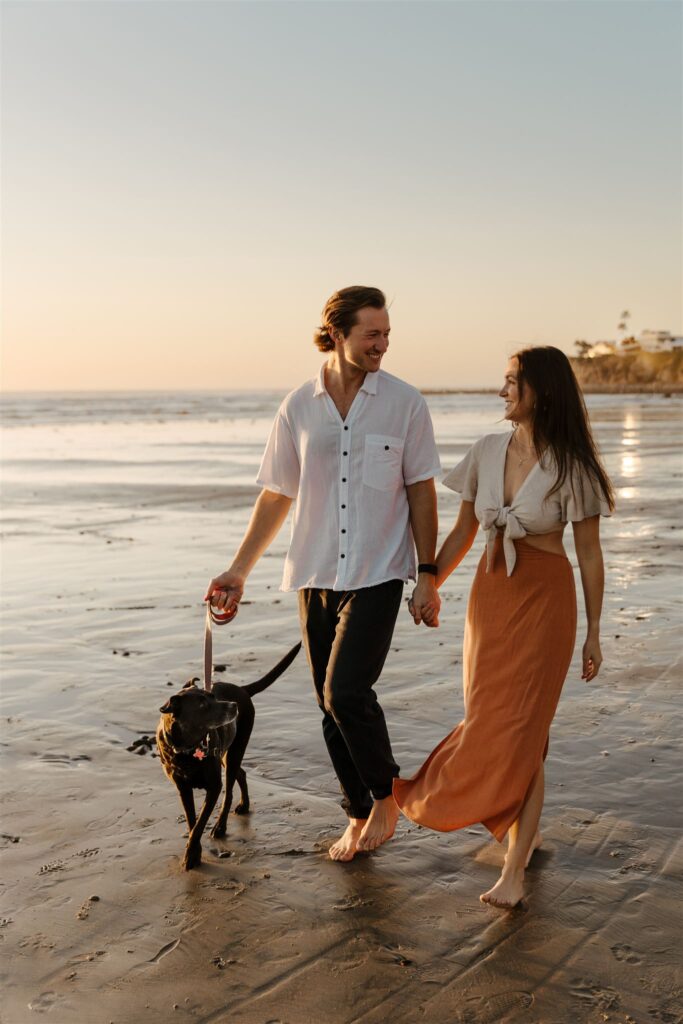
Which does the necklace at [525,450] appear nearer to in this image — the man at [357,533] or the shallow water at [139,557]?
the man at [357,533]

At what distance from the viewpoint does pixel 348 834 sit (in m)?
4.31

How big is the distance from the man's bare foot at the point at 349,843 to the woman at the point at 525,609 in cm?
34

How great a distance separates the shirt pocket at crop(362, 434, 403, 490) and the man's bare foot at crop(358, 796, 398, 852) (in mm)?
1401

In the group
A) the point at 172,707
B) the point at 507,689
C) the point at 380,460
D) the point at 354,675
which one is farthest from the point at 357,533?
the point at 172,707

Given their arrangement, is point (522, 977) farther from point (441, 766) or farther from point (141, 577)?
point (141, 577)

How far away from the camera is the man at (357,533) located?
4.25 m

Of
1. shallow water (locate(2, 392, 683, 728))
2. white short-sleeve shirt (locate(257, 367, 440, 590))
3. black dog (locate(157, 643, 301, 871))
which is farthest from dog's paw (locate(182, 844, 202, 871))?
shallow water (locate(2, 392, 683, 728))

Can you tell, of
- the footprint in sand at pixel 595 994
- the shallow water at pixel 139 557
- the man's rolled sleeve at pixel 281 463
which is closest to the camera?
the footprint in sand at pixel 595 994

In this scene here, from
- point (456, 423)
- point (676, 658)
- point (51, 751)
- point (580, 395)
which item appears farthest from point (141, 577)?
point (456, 423)

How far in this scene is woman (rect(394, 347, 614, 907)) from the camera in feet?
12.9

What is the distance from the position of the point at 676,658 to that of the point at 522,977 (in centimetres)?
404

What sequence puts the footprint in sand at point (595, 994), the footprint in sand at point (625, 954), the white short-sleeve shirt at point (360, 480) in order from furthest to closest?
the white short-sleeve shirt at point (360, 480) < the footprint in sand at point (625, 954) < the footprint in sand at point (595, 994)

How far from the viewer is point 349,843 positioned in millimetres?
4250

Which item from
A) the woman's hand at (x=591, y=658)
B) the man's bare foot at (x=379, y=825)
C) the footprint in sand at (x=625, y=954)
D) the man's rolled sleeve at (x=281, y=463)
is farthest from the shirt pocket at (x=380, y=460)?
the footprint in sand at (x=625, y=954)
